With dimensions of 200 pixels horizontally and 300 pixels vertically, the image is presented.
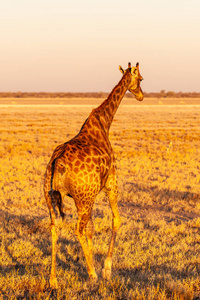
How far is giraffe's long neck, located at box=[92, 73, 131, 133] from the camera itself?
584 cm

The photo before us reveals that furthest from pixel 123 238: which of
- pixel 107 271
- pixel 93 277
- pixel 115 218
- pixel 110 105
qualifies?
pixel 110 105

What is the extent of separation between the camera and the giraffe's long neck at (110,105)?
5.84 meters

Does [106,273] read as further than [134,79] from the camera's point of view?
No

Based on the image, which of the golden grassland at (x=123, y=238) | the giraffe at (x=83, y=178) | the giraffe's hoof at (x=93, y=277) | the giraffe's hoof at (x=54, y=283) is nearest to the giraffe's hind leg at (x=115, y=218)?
the giraffe at (x=83, y=178)

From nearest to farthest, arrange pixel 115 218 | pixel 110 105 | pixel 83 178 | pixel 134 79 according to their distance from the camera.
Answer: pixel 83 178 → pixel 115 218 → pixel 110 105 → pixel 134 79

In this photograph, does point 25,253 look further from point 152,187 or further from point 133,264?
point 152,187

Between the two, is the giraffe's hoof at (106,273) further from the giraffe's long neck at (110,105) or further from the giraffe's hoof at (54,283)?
the giraffe's long neck at (110,105)

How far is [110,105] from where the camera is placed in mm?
6000

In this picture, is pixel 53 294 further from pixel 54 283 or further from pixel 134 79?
pixel 134 79

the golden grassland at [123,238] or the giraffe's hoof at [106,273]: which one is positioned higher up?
the giraffe's hoof at [106,273]

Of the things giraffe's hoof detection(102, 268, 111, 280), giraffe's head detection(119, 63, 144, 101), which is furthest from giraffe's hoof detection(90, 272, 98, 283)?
giraffe's head detection(119, 63, 144, 101)

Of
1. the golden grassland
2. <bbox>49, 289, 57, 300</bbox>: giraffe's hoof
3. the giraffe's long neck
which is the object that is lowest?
the golden grassland

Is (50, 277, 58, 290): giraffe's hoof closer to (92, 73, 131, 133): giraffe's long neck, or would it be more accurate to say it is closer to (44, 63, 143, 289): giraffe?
(44, 63, 143, 289): giraffe

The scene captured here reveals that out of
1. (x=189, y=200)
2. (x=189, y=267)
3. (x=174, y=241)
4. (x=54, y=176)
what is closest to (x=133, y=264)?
(x=189, y=267)
